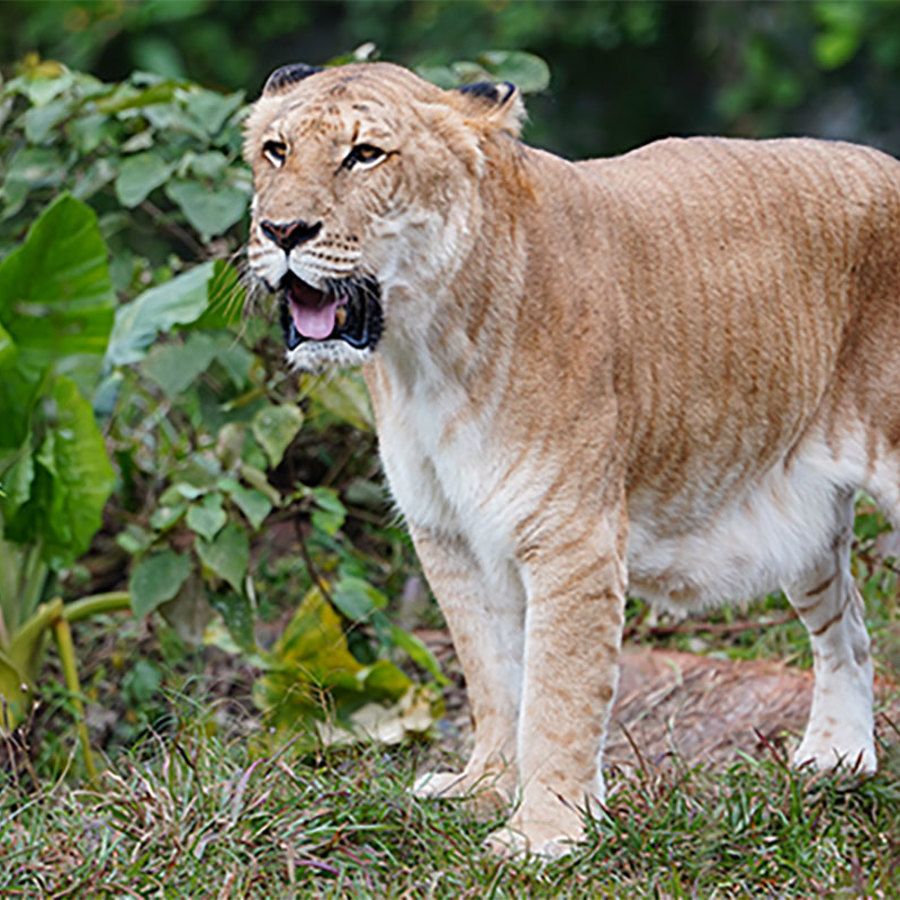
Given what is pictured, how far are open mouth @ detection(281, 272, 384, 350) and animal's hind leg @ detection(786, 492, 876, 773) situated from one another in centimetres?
150

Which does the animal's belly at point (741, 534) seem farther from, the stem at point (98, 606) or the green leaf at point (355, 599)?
the stem at point (98, 606)

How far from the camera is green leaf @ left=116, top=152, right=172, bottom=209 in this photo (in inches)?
213

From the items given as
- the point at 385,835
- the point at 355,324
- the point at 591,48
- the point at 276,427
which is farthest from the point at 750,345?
the point at 591,48

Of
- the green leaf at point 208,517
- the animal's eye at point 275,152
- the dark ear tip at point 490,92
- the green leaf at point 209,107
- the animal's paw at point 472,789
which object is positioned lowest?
the green leaf at point 208,517

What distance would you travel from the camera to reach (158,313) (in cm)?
518

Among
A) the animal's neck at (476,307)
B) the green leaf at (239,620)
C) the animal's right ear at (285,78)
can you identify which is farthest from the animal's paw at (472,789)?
the animal's right ear at (285,78)

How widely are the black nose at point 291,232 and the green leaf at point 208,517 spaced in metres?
1.70

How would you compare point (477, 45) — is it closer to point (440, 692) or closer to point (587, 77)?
point (587, 77)

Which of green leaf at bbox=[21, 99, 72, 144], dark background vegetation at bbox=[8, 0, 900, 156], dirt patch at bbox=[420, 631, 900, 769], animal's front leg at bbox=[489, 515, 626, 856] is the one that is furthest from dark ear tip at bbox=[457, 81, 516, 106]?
dark background vegetation at bbox=[8, 0, 900, 156]

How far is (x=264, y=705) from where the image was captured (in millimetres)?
5082

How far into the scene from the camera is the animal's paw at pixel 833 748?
4375mm

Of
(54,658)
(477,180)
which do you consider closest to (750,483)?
(477,180)

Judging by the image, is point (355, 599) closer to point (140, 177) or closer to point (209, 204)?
point (209, 204)

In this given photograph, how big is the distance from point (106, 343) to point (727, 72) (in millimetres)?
8541
